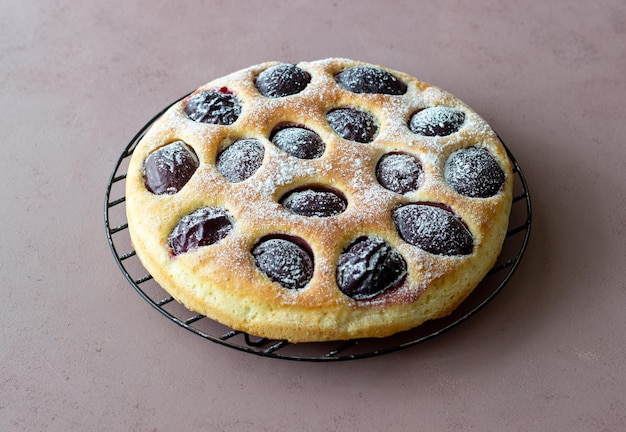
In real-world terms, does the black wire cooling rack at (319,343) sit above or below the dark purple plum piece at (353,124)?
below

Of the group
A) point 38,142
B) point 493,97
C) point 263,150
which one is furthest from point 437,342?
point 38,142

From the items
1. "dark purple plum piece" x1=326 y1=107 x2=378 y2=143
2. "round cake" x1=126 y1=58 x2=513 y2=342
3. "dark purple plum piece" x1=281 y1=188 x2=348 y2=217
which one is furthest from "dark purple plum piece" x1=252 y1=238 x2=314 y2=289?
"dark purple plum piece" x1=326 y1=107 x2=378 y2=143

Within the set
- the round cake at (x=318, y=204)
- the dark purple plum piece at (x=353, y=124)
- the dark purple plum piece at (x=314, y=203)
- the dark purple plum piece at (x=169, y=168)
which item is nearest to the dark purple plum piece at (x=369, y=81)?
the round cake at (x=318, y=204)

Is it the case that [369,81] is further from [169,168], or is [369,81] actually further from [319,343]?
[319,343]

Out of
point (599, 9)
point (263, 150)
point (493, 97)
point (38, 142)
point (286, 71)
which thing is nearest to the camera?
point (263, 150)

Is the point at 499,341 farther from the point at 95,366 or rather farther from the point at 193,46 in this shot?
the point at 193,46

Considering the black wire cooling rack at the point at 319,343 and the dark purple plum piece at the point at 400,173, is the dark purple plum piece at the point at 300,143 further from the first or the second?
the black wire cooling rack at the point at 319,343

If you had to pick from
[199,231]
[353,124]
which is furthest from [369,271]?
[353,124]
